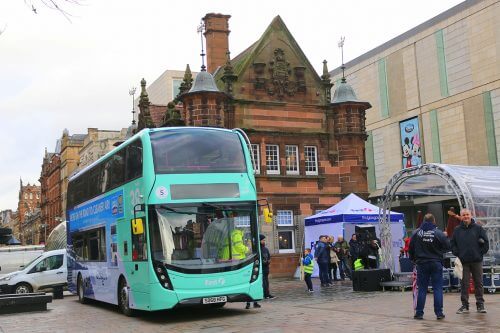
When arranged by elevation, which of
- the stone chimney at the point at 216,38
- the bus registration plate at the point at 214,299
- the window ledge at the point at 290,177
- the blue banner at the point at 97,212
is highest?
the stone chimney at the point at 216,38

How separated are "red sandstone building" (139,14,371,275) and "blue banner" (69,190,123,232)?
1000 cm

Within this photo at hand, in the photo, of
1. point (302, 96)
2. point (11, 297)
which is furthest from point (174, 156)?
A: point (302, 96)

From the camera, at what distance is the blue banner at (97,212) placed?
16016mm

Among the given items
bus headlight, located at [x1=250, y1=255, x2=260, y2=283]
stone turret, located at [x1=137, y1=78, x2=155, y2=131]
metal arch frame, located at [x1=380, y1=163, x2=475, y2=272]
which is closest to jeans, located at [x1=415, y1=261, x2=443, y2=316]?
bus headlight, located at [x1=250, y1=255, x2=260, y2=283]

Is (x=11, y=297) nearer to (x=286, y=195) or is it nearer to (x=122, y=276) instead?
(x=122, y=276)

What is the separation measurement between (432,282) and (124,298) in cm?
772

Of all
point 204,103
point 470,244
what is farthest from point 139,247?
point 204,103

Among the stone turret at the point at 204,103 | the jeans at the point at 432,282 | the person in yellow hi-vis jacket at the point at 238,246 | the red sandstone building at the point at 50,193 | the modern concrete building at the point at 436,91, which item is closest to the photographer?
the jeans at the point at 432,282

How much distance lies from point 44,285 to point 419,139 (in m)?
41.9

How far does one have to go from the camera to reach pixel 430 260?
1186cm

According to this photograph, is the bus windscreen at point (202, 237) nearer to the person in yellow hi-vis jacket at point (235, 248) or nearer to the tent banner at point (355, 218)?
the person in yellow hi-vis jacket at point (235, 248)

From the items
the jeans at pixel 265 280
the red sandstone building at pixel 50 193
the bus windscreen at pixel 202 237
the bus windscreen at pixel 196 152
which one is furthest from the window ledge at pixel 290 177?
the red sandstone building at pixel 50 193

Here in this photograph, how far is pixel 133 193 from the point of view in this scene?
1466cm

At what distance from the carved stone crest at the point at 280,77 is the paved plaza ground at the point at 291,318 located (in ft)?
48.2
